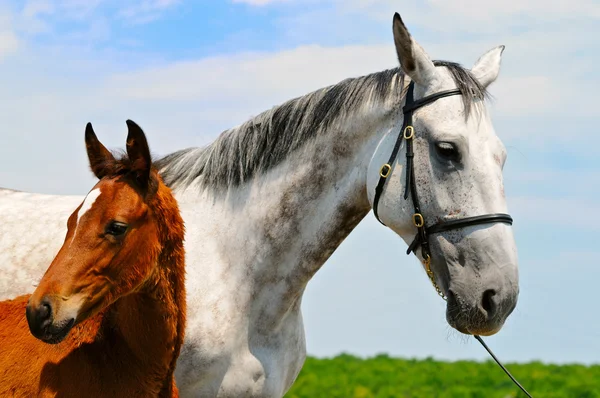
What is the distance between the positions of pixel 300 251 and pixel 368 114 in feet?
3.37

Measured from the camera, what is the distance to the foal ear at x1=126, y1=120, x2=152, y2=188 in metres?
4.80

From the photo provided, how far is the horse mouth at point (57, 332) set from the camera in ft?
14.3

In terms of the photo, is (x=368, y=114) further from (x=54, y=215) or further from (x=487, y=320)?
(x=54, y=215)

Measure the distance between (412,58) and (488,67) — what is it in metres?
0.85

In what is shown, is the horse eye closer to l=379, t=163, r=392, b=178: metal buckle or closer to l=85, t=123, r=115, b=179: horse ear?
l=379, t=163, r=392, b=178: metal buckle

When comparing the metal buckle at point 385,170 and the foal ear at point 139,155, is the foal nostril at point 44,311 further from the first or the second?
the metal buckle at point 385,170

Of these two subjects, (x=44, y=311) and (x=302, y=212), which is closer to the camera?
(x=44, y=311)

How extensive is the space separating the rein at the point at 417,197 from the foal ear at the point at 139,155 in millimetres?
1481

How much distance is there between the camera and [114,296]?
184 inches

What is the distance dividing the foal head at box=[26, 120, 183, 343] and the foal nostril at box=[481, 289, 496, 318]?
6.15 feet

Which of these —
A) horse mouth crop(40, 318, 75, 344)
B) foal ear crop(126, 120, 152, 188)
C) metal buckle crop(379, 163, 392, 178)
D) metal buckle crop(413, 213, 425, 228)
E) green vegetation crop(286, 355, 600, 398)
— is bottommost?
green vegetation crop(286, 355, 600, 398)

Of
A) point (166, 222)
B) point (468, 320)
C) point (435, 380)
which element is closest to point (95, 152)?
point (166, 222)

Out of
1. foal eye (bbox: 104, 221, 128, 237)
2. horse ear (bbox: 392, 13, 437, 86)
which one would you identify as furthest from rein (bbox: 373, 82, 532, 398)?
foal eye (bbox: 104, 221, 128, 237)

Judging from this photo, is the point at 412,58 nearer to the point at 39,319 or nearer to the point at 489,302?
the point at 489,302
